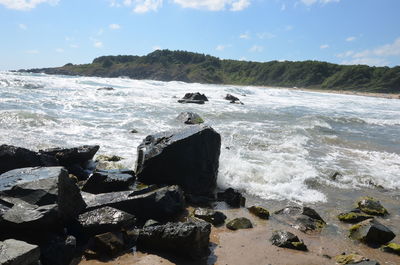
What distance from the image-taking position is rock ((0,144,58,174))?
730cm

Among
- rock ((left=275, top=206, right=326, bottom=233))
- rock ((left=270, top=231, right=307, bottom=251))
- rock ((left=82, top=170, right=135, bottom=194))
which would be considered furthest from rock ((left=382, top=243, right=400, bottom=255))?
rock ((left=82, top=170, right=135, bottom=194))

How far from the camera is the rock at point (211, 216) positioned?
6.43 metres

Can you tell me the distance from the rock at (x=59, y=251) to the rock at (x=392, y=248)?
4.56 m

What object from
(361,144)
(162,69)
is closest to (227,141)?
(361,144)

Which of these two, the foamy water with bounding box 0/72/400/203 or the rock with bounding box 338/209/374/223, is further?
the foamy water with bounding box 0/72/400/203

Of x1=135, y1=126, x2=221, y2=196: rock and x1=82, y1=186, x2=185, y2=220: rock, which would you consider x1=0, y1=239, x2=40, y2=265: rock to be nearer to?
x1=82, y1=186, x2=185, y2=220: rock

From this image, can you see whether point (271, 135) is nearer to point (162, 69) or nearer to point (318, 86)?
point (318, 86)

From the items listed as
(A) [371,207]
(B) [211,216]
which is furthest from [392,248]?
(B) [211,216]

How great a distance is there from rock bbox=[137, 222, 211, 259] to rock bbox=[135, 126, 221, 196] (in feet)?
8.11

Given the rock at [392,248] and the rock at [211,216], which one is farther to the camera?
the rock at [211,216]

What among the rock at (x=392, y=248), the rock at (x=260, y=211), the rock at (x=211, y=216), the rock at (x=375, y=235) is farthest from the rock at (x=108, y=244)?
the rock at (x=392, y=248)

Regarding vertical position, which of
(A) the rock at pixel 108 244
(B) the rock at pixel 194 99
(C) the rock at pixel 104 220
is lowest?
(B) the rock at pixel 194 99

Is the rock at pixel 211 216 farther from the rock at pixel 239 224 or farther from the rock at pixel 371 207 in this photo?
the rock at pixel 371 207

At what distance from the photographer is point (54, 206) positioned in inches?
194
